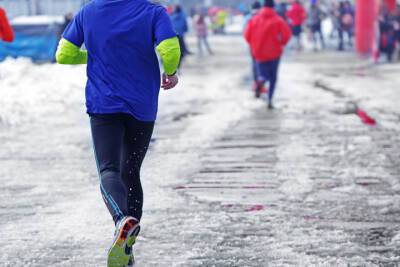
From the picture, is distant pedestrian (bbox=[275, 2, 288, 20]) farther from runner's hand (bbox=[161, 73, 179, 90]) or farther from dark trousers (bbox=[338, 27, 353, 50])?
runner's hand (bbox=[161, 73, 179, 90])

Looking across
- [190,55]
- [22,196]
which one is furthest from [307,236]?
[190,55]

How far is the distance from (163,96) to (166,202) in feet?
30.7

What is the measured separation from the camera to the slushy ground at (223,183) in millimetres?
5645

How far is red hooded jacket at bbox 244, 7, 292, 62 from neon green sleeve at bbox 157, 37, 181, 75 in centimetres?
894

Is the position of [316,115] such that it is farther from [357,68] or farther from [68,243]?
[357,68]

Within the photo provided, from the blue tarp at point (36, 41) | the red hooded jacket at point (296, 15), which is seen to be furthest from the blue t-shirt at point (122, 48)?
the red hooded jacket at point (296, 15)

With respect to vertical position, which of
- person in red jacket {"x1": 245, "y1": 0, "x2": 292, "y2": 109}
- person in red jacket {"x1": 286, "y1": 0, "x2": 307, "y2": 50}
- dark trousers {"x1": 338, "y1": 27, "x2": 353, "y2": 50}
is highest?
person in red jacket {"x1": 245, "y1": 0, "x2": 292, "y2": 109}

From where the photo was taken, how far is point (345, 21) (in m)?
31.6

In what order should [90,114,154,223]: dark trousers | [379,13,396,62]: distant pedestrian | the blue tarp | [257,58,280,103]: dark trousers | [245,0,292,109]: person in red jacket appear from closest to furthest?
[90,114,154,223]: dark trousers < [245,0,292,109]: person in red jacket < [257,58,280,103]: dark trousers < the blue tarp < [379,13,396,62]: distant pedestrian

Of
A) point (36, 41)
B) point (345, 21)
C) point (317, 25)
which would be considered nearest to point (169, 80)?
point (36, 41)

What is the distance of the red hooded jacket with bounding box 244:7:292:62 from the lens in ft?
45.2

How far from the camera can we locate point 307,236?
5.96 meters

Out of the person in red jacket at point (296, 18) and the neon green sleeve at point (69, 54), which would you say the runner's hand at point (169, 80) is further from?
the person in red jacket at point (296, 18)

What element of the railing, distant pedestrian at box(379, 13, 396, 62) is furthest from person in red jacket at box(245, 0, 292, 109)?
the railing
